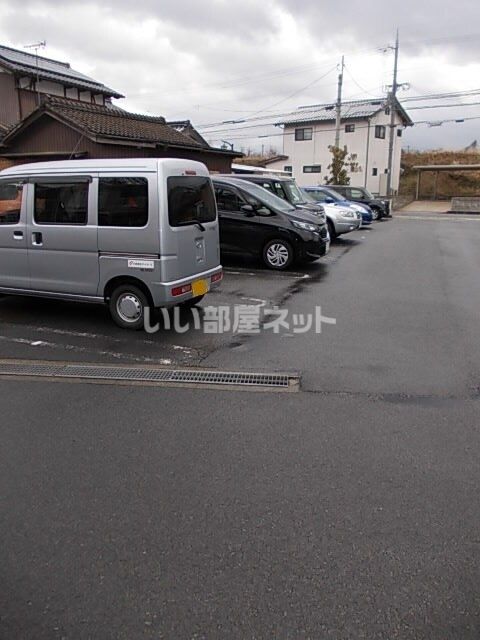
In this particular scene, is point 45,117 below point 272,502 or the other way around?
the other way around

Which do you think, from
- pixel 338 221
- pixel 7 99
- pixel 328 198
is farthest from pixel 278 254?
pixel 7 99

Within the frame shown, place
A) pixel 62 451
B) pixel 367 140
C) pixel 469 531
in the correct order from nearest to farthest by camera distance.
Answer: pixel 469 531 < pixel 62 451 < pixel 367 140

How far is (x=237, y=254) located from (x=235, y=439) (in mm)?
7478

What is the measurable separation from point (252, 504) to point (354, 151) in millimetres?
39373

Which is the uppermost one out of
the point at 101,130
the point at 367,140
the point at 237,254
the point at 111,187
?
the point at 367,140

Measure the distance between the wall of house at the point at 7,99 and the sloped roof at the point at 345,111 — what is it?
78.2 feet

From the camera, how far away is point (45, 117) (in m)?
14.8

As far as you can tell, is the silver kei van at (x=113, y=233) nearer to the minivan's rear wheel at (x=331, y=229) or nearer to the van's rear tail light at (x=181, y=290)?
the van's rear tail light at (x=181, y=290)

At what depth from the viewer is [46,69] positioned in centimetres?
2177

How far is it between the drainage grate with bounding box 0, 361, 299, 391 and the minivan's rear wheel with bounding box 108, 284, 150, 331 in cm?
111

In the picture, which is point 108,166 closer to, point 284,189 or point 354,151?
point 284,189

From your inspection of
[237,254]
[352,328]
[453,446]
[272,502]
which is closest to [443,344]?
[352,328]

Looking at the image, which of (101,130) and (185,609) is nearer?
(185,609)

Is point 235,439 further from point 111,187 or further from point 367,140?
point 367,140
